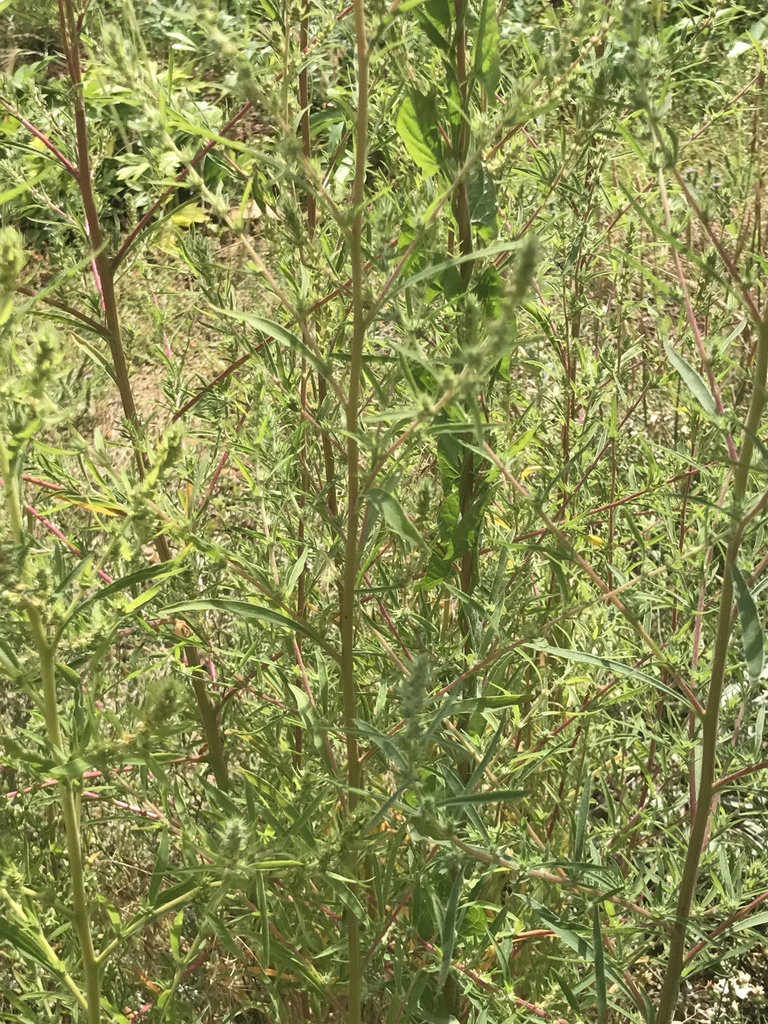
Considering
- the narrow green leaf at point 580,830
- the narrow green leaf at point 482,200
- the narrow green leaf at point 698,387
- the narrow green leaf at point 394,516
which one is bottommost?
Answer: the narrow green leaf at point 580,830

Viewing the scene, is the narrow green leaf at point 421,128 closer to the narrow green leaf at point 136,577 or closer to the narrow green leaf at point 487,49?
the narrow green leaf at point 487,49

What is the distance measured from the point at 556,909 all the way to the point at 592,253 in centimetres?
92

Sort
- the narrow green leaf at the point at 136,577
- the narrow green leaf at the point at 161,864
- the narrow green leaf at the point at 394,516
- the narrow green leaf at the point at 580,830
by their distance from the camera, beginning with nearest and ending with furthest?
1. the narrow green leaf at the point at 394,516
2. the narrow green leaf at the point at 136,577
3. the narrow green leaf at the point at 161,864
4. the narrow green leaf at the point at 580,830

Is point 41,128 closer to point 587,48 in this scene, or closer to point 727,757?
point 587,48

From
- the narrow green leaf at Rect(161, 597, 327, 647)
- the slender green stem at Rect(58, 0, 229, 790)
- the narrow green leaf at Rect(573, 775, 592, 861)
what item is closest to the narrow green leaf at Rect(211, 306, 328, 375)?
the narrow green leaf at Rect(161, 597, 327, 647)

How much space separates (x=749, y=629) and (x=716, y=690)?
14cm

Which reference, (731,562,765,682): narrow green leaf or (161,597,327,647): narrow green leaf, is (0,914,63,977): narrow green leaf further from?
(731,562,765,682): narrow green leaf

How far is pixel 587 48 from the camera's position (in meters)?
0.92

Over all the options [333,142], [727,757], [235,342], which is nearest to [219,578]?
[235,342]

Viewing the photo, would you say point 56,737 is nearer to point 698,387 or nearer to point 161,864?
point 161,864

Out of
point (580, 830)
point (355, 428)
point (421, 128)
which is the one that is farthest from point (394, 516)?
point (580, 830)

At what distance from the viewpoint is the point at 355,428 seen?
89 centimetres

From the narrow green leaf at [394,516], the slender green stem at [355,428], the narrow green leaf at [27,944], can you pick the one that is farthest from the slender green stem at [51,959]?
the narrow green leaf at [394,516]

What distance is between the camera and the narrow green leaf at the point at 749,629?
782mm
